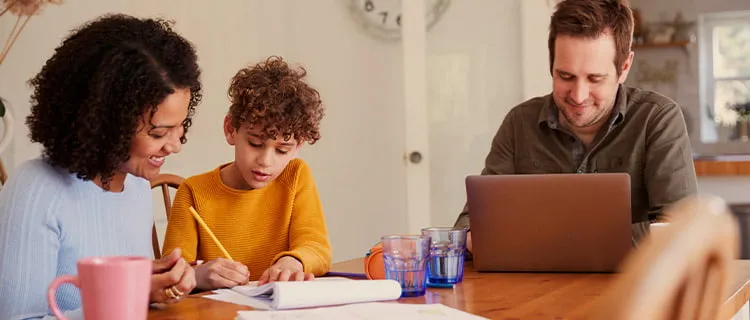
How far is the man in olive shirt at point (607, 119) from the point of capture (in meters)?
1.93

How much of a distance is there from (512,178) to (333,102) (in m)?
2.69

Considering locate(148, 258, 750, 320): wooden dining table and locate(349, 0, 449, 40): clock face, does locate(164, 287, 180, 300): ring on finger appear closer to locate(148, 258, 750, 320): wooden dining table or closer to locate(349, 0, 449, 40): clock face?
locate(148, 258, 750, 320): wooden dining table

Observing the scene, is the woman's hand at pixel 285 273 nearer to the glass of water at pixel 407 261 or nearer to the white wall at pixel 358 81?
the glass of water at pixel 407 261

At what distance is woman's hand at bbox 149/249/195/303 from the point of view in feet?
3.85

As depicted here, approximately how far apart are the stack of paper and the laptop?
399 millimetres

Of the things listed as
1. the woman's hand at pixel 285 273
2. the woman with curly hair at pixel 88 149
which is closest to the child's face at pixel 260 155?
the woman's hand at pixel 285 273

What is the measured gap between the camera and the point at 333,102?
4184 millimetres

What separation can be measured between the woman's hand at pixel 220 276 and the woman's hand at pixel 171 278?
19 centimetres

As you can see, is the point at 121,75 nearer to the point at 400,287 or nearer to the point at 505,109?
the point at 400,287

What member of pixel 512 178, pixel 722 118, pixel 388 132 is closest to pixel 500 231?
pixel 512 178

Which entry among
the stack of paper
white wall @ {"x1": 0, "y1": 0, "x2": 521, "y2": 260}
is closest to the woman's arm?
the stack of paper

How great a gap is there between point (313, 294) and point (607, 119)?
108cm

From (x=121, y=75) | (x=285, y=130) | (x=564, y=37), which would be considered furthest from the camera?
(x=564, y=37)

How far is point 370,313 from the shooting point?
1.12m
